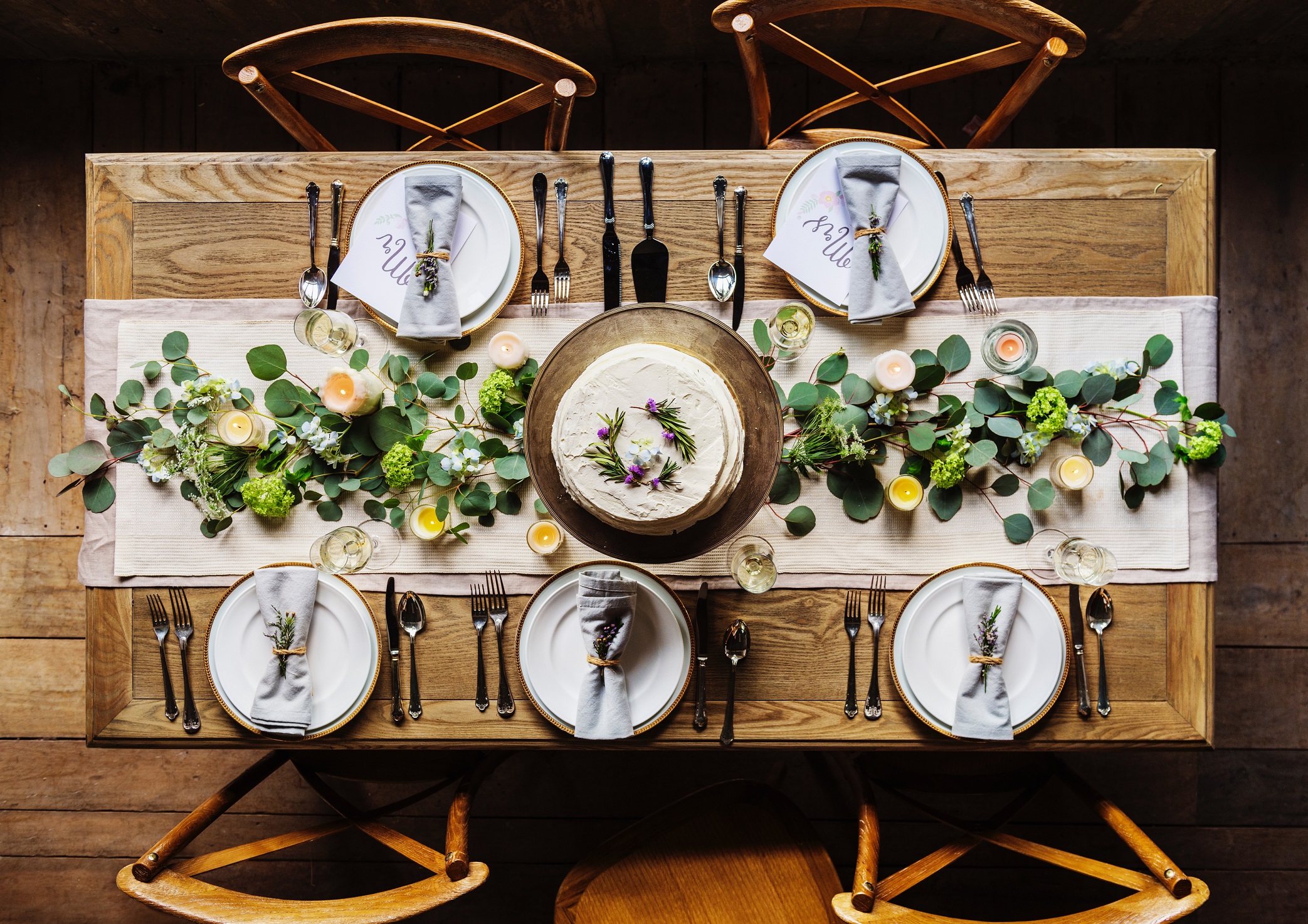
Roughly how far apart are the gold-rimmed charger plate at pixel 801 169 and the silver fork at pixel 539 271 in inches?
19.3

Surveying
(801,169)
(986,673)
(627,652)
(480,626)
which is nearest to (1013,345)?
(801,169)

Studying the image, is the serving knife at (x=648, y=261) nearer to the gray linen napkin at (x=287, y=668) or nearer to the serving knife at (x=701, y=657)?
the serving knife at (x=701, y=657)

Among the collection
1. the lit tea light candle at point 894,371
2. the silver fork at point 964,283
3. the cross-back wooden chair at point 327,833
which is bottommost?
the cross-back wooden chair at point 327,833

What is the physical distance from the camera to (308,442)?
5.04 ft

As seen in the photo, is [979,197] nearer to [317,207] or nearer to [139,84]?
[317,207]

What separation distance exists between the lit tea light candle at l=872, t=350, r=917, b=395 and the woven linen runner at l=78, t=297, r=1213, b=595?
6cm

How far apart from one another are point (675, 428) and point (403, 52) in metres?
1.05

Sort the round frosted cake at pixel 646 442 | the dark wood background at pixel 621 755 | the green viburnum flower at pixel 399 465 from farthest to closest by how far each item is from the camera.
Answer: the dark wood background at pixel 621 755 → the green viburnum flower at pixel 399 465 → the round frosted cake at pixel 646 442

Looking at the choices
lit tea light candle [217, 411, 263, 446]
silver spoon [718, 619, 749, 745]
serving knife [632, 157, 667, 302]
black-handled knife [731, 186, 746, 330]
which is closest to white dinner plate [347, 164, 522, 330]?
serving knife [632, 157, 667, 302]

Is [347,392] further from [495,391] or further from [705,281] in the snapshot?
[705,281]

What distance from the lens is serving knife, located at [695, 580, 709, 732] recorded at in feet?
5.00

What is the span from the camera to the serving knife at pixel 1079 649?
1.53 m

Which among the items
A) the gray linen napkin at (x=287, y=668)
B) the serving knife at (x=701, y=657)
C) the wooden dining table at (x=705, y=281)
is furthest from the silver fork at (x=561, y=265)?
the gray linen napkin at (x=287, y=668)

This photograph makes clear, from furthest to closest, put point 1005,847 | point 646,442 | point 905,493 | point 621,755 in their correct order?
point 621,755 < point 1005,847 < point 905,493 < point 646,442
